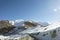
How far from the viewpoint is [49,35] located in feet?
51.3

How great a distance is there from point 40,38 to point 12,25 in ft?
24.2

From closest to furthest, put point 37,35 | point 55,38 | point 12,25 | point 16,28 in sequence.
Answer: point 55,38
point 37,35
point 16,28
point 12,25

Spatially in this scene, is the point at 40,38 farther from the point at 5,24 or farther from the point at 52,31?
the point at 5,24

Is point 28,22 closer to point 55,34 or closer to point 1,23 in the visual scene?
point 1,23

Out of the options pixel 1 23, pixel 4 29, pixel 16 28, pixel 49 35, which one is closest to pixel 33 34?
pixel 49 35

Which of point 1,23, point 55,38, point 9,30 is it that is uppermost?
point 1,23

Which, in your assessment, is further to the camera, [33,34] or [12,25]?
A: [12,25]

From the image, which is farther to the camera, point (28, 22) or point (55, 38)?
point (28, 22)

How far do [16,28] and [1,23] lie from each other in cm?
354

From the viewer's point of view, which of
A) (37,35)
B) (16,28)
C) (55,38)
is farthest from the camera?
(16,28)

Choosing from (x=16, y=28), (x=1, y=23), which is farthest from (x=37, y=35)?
(x=1, y=23)

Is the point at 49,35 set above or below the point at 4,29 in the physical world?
below

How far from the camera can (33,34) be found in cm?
1662

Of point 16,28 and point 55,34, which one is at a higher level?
point 16,28
